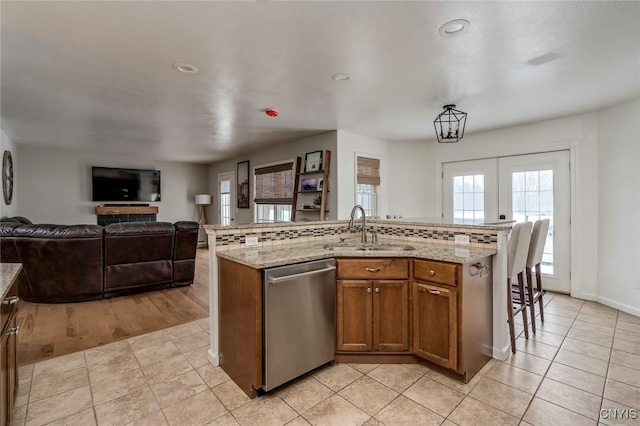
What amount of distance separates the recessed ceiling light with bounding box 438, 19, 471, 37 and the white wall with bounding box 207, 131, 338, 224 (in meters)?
2.74

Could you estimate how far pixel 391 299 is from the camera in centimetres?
236

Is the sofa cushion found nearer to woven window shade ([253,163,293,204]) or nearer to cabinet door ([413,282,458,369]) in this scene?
woven window shade ([253,163,293,204])

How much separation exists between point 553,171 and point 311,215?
3518 mm

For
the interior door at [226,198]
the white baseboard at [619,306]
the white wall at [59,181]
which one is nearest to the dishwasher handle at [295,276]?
the white baseboard at [619,306]

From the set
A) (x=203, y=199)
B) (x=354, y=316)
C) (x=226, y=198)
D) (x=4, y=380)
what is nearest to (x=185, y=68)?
(x=4, y=380)

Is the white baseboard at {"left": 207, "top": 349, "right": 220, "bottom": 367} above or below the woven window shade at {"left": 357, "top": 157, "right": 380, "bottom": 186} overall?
below

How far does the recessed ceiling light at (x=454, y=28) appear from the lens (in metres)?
1.92

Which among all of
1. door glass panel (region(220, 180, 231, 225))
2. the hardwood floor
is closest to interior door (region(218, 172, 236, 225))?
door glass panel (region(220, 180, 231, 225))

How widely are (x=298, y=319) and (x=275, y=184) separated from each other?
4.13 m

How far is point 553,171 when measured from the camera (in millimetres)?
4180

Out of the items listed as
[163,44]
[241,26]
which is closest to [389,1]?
[241,26]

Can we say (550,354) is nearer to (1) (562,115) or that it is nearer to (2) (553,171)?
(2) (553,171)

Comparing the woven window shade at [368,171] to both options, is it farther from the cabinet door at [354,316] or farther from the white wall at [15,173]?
the white wall at [15,173]

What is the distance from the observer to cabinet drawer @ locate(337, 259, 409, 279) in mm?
2354
